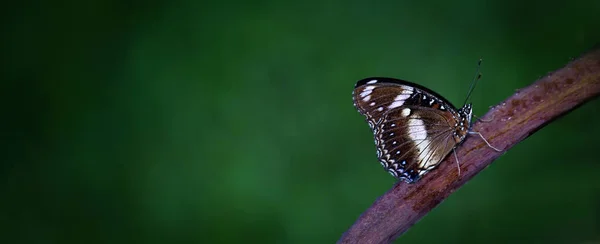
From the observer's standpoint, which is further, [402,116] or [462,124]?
[402,116]

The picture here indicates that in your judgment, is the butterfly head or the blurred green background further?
the blurred green background

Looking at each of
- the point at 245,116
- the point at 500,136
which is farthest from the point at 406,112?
the point at 245,116

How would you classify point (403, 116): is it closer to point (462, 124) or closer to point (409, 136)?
point (409, 136)

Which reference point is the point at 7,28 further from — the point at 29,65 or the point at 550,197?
the point at 550,197

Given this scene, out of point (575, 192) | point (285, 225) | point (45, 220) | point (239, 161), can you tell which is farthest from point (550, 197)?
point (45, 220)

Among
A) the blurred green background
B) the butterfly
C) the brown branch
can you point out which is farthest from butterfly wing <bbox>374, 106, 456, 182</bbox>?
the blurred green background

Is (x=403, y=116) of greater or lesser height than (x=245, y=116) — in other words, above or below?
below

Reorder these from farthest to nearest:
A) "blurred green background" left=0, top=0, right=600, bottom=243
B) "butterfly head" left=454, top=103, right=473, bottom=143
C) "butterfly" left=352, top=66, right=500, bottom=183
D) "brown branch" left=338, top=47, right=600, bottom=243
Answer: "blurred green background" left=0, top=0, right=600, bottom=243
"butterfly" left=352, top=66, right=500, bottom=183
"butterfly head" left=454, top=103, right=473, bottom=143
"brown branch" left=338, top=47, right=600, bottom=243

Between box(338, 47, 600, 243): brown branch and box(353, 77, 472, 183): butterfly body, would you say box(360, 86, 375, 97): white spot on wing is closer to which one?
box(353, 77, 472, 183): butterfly body

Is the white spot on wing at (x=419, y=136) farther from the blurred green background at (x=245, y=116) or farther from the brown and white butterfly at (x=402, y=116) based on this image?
the blurred green background at (x=245, y=116)
